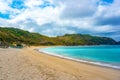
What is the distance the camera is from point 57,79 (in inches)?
401

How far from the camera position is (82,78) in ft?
35.8

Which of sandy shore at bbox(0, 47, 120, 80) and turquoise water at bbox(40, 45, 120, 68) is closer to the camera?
sandy shore at bbox(0, 47, 120, 80)

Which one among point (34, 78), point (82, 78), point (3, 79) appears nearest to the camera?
point (3, 79)

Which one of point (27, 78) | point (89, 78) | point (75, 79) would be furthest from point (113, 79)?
point (27, 78)

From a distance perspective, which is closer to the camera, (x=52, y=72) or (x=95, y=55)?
(x=52, y=72)

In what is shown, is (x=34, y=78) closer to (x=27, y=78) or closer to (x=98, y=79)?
(x=27, y=78)

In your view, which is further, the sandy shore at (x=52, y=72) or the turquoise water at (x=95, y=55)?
the turquoise water at (x=95, y=55)

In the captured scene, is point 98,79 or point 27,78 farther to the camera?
point 98,79

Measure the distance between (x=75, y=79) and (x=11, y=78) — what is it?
3.62 meters

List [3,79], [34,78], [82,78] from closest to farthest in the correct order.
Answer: [3,79]
[34,78]
[82,78]

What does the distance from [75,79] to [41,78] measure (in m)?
1.97

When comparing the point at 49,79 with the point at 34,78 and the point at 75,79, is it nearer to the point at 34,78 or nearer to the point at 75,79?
the point at 34,78

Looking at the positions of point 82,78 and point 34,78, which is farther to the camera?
point 82,78

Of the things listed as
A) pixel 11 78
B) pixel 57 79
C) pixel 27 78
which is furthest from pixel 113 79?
pixel 11 78
